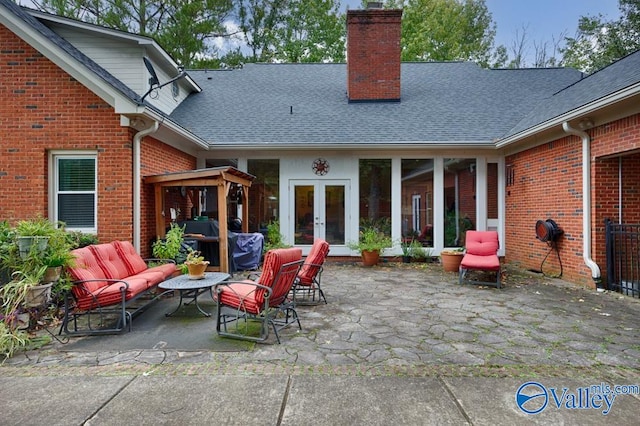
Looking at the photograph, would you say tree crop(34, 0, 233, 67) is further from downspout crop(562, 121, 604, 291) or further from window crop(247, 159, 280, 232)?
downspout crop(562, 121, 604, 291)

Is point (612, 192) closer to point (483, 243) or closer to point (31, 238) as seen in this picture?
point (483, 243)

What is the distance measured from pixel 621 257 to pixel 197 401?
7239mm

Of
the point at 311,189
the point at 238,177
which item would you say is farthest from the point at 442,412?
the point at 311,189

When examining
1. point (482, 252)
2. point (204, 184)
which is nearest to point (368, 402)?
point (204, 184)

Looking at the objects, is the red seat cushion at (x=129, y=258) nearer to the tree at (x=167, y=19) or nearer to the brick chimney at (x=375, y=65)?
the brick chimney at (x=375, y=65)

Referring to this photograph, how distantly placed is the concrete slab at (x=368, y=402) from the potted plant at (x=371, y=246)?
622 centimetres

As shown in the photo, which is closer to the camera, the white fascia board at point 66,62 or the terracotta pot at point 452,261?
the white fascia board at point 66,62

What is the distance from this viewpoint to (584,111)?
5.95 m

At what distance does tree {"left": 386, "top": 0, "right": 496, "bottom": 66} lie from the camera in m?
21.2

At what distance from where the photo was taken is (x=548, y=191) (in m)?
7.77

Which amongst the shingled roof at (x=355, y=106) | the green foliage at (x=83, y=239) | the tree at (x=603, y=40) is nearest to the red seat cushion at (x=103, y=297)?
the green foliage at (x=83, y=239)

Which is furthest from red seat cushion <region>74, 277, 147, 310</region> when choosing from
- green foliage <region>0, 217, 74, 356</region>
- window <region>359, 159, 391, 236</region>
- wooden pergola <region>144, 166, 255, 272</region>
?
window <region>359, 159, 391, 236</region>

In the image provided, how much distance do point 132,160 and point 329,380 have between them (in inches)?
217

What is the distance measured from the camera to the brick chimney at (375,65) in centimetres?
1173
